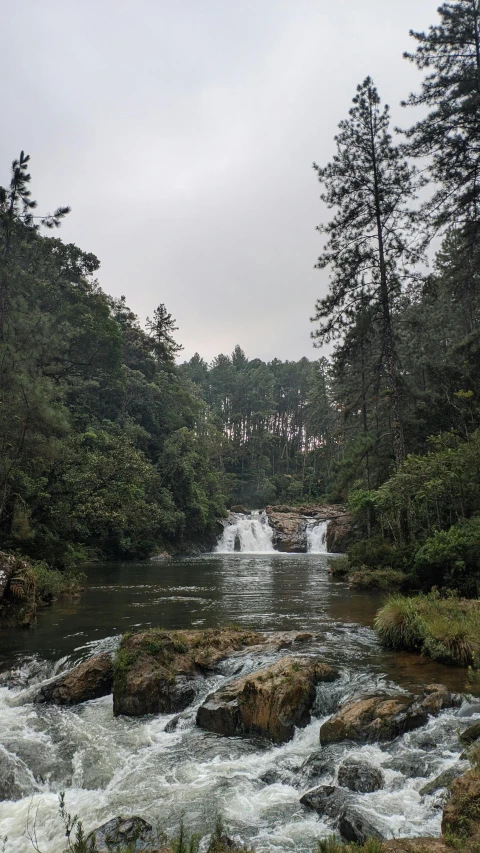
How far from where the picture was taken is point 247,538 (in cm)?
4644

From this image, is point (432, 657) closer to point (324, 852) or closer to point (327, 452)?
point (324, 852)

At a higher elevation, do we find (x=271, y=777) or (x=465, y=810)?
(x=465, y=810)

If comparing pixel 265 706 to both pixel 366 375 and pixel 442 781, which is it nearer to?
pixel 442 781

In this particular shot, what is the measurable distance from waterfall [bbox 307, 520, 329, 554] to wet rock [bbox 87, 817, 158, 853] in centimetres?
3891

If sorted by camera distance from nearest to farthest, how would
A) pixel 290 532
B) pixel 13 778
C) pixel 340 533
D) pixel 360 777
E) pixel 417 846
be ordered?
pixel 417 846 < pixel 360 777 < pixel 13 778 < pixel 340 533 < pixel 290 532

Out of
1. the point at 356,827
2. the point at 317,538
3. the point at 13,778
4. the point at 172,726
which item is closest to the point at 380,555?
the point at 172,726

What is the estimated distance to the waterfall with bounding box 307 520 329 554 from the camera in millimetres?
42562

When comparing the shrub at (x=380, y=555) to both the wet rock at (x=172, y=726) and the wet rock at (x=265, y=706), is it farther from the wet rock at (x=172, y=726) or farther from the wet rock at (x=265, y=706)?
the wet rock at (x=172, y=726)

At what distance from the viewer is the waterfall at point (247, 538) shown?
1780 inches

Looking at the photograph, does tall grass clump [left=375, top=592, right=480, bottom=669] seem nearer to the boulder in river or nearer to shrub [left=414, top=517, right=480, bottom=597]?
shrub [left=414, top=517, right=480, bottom=597]

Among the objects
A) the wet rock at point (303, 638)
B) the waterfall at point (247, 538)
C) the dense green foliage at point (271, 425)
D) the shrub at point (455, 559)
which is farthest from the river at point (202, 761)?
the dense green foliage at point (271, 425)

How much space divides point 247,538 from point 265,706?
40.4 meters

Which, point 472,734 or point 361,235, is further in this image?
point 361,235

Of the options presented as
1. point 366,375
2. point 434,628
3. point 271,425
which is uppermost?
point 271,425
